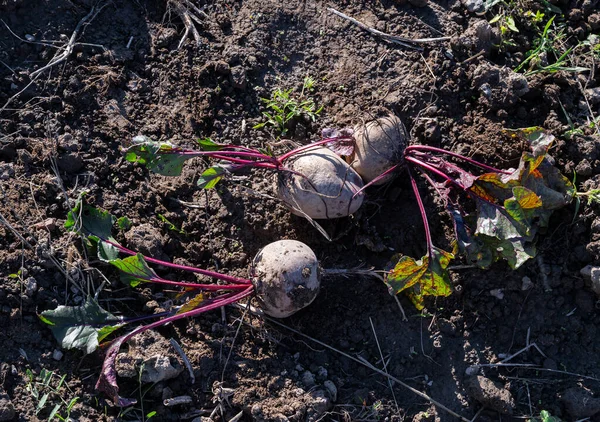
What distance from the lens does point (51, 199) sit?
10.7ft

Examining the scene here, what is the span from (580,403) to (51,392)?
2.37 m

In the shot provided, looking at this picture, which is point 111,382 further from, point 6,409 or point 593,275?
point 593,275

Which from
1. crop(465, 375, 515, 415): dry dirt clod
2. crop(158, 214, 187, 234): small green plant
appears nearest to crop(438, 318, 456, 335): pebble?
crop(465, 375, 515, 415): dry dirt clod

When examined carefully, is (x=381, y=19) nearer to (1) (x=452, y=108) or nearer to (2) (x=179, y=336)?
(1) (x=452, y=108)

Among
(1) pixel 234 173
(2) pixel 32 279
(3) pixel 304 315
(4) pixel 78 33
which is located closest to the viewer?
(2) pixel 32 279

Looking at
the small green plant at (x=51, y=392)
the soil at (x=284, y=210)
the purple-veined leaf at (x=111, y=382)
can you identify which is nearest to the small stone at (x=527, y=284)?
the soil at (x=284, y=210)

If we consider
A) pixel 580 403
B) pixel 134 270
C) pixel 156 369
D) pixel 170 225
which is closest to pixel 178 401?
pixel 156 369

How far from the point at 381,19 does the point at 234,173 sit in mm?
1287

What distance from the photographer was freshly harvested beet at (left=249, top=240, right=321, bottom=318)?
119 inches

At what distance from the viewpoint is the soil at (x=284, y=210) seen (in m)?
2.98

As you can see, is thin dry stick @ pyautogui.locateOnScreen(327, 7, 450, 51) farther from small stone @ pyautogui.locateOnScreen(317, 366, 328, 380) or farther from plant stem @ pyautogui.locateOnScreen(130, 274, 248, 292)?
small stone @ pyautogui.locateOnScreen(317, 366, 328, 380)

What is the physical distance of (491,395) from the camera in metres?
2.93

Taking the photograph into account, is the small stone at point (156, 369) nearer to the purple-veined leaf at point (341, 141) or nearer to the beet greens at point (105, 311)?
the beet greens at point (105, 311)

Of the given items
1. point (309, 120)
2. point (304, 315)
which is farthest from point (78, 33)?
point (304, 315)
